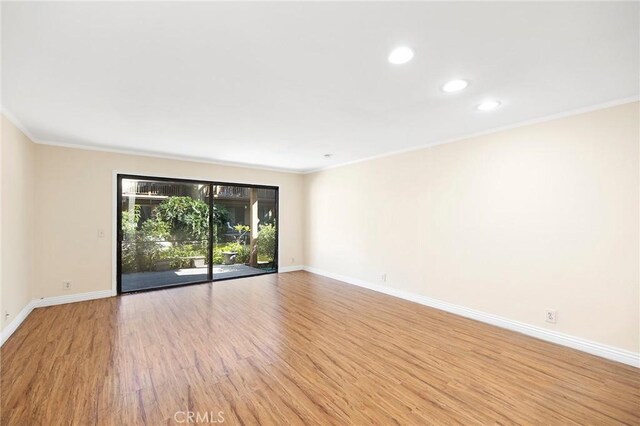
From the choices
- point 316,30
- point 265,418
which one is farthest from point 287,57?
point 265,418

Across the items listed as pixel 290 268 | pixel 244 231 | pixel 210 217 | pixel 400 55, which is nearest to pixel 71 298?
pixel 210 217

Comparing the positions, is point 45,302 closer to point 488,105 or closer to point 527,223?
point 488,105

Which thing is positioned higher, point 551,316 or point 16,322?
point 551,316

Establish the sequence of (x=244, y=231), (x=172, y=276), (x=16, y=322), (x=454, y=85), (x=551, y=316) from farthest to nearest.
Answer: (x=244, y=231) → (x=172, y=276) → (x=16, y=322) → (x=551, y=316) → (x=454, y=85)

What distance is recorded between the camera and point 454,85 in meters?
2.35

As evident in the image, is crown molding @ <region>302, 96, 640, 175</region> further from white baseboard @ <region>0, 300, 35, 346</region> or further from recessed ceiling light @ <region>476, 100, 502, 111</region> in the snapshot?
white baseboard @ <region>0, 300, 35, 346</region>

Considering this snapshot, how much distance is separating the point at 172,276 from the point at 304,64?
16.7 feet

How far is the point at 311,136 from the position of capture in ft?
12.5

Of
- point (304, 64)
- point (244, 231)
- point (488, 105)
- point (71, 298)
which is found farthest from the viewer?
point (244, 231)

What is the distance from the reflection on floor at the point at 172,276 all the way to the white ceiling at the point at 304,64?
2.82 meters

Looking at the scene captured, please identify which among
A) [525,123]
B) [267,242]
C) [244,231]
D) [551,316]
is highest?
[525,123]

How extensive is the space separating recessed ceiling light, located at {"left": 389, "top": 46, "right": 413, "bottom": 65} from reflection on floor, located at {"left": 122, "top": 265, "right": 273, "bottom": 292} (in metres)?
5.14

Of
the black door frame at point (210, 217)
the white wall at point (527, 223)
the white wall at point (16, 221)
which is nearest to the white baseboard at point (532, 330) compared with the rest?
the white wall at point (527, 223)

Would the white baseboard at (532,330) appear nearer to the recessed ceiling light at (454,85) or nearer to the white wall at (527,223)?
the white wall at (527,223)
